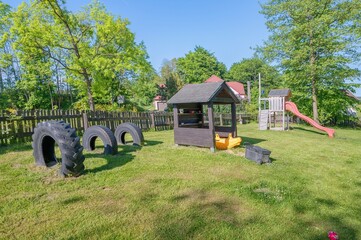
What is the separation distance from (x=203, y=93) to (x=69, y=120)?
7413mm

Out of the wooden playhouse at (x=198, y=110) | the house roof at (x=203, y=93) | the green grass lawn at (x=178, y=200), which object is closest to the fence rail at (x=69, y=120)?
the green grass lawn at (x=178, y=200)

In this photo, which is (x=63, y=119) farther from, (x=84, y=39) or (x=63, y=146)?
(x=84, y=39)

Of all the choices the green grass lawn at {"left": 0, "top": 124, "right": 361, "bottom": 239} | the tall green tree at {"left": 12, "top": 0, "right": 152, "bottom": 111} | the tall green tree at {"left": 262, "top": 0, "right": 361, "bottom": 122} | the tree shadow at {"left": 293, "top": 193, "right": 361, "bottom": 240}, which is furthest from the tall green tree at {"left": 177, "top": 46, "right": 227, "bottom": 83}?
the tree shadow at {"left": 293, "top": 193, "right": 361, "bottom": 240}

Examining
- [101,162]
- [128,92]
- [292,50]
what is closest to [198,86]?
[101,162]

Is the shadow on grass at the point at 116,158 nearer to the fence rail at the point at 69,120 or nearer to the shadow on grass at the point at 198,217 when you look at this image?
the shadow on grass at the point at 198,217

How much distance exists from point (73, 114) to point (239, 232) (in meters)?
11.2

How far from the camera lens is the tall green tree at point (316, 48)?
20.5 m

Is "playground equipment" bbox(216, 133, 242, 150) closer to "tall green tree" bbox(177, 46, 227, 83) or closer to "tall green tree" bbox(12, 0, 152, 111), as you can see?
"tall green tree" bbox(12, 0, 152, 111)

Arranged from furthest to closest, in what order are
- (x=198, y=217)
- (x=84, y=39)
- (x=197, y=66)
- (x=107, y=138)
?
1. (x=197, y=66)
2. (x=84, y=39)
3. (x=107, y=138)
4. (x=198, y=217)

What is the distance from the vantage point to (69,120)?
39.1 feet

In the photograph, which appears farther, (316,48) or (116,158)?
(316,48)

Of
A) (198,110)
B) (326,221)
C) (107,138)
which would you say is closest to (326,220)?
(326,221)

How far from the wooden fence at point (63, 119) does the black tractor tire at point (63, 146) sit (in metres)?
4.70

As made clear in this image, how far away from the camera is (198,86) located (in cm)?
1005
